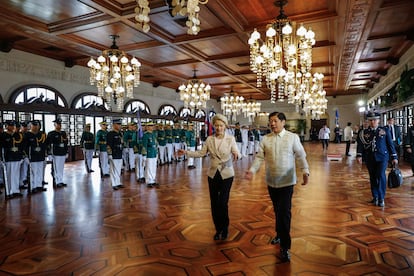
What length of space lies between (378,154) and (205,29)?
5.11 meters

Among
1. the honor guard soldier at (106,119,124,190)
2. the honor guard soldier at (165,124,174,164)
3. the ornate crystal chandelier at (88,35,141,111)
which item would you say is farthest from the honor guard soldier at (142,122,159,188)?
Result: the honor guard soldier at (165,124,174,164)

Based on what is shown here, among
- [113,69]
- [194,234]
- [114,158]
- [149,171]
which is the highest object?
[113,69]

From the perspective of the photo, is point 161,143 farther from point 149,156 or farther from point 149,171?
point 149,171

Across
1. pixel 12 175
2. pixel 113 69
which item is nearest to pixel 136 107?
pixel 113 69

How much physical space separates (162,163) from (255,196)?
582 cm

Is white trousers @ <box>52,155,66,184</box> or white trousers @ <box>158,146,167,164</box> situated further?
white trousers @ <box>158,146,167,164</box>

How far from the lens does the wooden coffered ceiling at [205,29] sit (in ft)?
19.6

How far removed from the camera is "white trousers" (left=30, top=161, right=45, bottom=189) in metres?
6.07

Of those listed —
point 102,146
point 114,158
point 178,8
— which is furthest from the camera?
point 102,146

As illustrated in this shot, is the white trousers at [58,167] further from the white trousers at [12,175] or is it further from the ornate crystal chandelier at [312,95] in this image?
the ornate crystal chandelier at [312,95]

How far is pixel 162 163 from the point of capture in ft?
34.2

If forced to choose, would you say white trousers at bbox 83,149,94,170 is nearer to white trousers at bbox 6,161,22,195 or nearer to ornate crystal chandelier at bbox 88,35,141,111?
ornate crystal chandelier at bbox 88,35,141,111

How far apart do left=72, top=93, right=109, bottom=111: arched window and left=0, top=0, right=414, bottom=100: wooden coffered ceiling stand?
145cm

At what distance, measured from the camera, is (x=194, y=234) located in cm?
339
